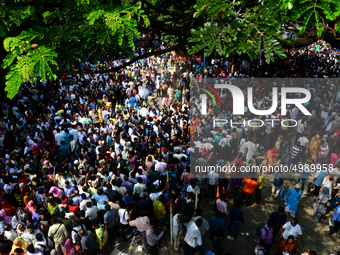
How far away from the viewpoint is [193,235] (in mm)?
5719

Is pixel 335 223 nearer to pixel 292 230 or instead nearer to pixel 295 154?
pixel 292 230

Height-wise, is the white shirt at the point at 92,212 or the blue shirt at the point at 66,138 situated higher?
the blue shirt at the point at 66,138

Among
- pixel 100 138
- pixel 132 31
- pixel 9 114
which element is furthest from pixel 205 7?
pixel 9 114

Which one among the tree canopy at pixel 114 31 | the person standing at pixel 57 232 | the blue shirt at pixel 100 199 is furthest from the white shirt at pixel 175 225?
the tree canopy at pixel 114 31

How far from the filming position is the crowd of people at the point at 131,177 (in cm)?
579

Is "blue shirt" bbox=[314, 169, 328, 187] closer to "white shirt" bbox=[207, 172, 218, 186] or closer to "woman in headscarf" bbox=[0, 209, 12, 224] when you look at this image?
"white shirt" bbox=[207, 172, 218, 186]

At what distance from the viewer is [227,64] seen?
827 inches

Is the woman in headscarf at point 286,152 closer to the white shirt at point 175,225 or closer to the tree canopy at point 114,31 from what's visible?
the white shirt at point 175,225

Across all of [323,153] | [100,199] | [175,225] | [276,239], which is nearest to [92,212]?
[100,199]

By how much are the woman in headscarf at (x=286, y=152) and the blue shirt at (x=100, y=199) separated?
6.45m

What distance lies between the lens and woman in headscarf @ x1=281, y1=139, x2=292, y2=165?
364 inches

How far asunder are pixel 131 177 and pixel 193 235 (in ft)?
8.30

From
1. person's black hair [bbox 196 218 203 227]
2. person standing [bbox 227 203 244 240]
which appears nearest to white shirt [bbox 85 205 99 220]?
person's black hair [bbox 196 218 203 227]

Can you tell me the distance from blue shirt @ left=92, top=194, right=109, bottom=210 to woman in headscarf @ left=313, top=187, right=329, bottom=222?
5.64 metres
